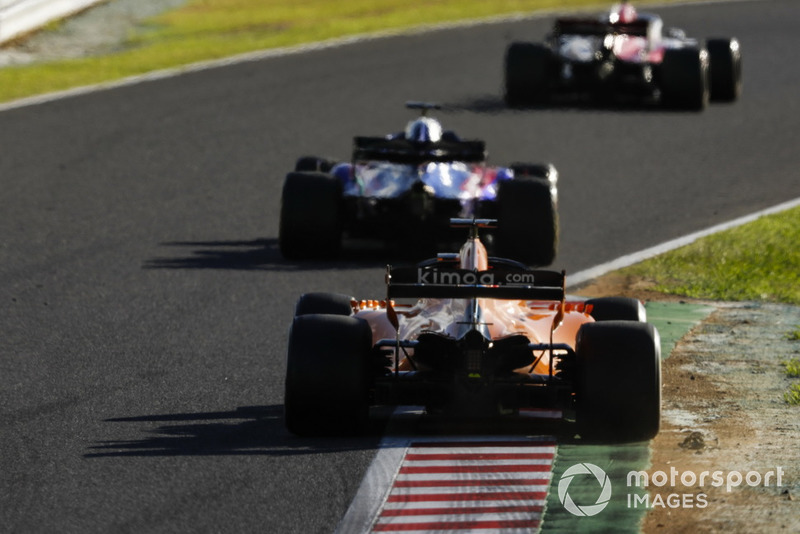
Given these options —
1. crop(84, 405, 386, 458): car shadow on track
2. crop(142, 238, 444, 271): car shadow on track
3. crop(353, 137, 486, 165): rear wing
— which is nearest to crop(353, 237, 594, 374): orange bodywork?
crop(84, 405, 386, 458): car shadow on track

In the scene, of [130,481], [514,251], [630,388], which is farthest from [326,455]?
[514,251]

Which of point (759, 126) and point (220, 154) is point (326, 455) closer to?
point (220, 154)

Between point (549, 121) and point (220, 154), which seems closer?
point (220, 154)

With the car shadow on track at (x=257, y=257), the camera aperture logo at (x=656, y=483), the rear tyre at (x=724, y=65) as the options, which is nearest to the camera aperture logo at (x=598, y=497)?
the camera aperture logo at (x=656, y=483)

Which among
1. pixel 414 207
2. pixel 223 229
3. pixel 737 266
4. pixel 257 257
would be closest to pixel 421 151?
pixel 414 207

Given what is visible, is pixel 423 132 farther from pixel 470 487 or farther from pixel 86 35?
pixel 86 35

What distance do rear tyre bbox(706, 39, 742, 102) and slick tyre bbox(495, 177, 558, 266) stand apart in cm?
1156

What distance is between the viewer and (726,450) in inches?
368

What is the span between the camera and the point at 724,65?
1037 inches

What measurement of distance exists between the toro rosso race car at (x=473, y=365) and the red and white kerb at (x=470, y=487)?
29cm

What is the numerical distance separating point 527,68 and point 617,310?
590 inches

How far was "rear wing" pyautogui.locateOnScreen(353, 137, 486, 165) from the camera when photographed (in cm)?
1628

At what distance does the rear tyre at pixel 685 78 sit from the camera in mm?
24953

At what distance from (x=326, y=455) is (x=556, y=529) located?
1.71m
